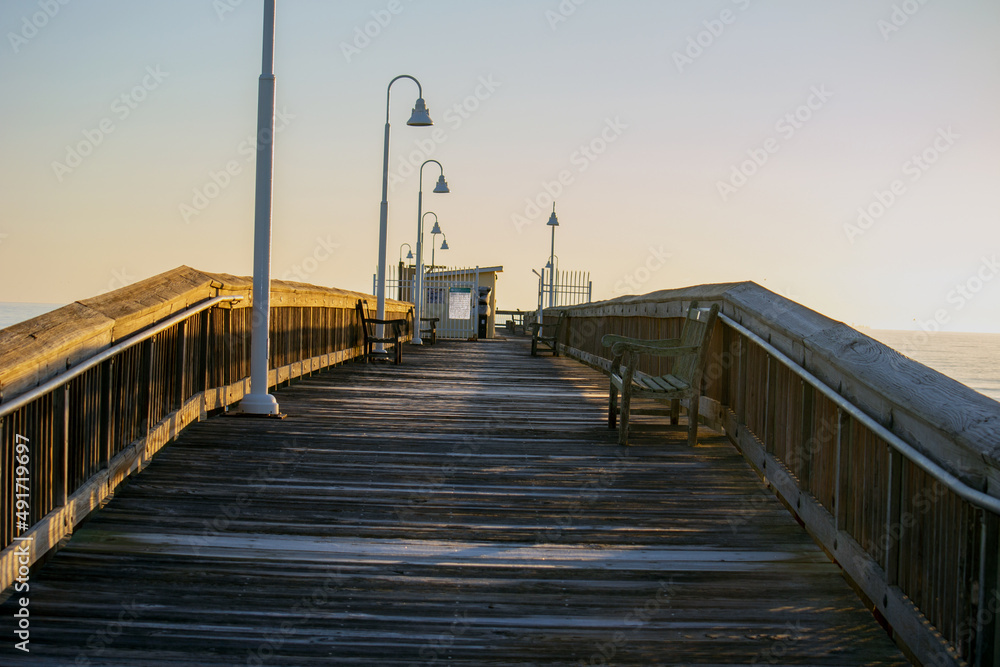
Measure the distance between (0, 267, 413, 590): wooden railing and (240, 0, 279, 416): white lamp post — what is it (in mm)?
202

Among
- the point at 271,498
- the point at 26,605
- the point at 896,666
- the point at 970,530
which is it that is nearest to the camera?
the point at 970,530

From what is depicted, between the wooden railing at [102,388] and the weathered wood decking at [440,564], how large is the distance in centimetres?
16

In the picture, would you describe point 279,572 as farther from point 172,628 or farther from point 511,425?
point 511,425

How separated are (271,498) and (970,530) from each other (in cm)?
299

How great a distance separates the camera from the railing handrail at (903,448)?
6.61 feet

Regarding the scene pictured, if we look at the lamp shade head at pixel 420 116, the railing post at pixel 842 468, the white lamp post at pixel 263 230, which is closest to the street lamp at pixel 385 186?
the lamp shade head at pixel 420 116

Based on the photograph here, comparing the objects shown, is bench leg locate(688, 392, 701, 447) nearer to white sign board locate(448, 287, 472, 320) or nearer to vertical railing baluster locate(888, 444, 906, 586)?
vertical railing baluster locate(888, 444, 906, 586)

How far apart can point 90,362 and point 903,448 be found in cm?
302

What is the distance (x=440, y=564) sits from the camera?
3.16 meters

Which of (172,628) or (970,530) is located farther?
(172,628)

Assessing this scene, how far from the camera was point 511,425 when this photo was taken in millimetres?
5996

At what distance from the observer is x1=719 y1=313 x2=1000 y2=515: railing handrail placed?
6.61 ft

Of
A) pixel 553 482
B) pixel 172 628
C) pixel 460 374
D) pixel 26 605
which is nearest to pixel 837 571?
pixel 553 482

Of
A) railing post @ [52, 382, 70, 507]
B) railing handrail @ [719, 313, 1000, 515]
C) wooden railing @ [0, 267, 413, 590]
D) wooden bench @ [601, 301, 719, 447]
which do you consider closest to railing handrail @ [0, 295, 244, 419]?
wooden railing @ [0, 267, 413, 590]
